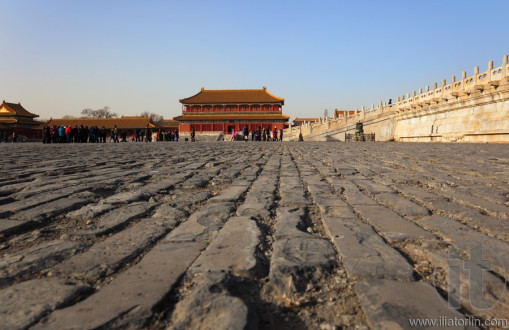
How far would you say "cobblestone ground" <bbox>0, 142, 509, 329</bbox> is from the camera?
1025 mm

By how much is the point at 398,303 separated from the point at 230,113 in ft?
142

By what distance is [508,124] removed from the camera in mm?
13109

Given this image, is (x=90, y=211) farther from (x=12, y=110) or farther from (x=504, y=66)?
(x=12, y=110)

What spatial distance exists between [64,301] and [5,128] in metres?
51.7

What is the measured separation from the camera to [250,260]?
1.41m

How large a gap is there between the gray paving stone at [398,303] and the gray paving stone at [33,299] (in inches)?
37.5

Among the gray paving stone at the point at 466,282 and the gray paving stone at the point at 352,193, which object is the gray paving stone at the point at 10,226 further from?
the gray paving stone at the point at 352,193

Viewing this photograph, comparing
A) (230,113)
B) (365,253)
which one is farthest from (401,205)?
(230,113)

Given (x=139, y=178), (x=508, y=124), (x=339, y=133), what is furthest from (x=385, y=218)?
(x=339, y=133)

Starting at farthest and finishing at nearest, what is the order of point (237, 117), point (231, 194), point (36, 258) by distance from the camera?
point (237, 117) < point (231, 194) < point (36, 258)

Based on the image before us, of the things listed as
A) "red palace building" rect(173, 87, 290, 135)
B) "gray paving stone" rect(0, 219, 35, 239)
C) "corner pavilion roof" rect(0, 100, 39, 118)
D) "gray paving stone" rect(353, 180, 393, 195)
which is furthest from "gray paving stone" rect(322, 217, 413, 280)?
"corner pavilion roof" rect(0, 100, 39, 118)

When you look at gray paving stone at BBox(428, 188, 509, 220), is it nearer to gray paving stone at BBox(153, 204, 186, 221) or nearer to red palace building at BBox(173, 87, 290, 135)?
gray paving stone at BBox(153, 204, 186, 221)

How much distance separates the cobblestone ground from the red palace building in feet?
130

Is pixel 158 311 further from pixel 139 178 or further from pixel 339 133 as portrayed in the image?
pixel 339 133
